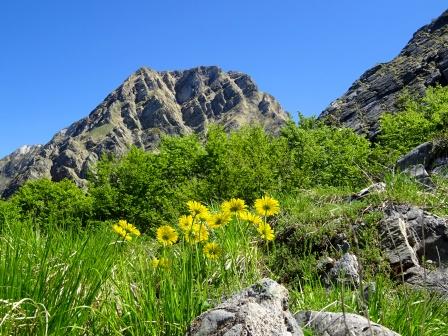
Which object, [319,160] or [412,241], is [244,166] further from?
[412,241]

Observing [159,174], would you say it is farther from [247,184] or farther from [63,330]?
[63,330]

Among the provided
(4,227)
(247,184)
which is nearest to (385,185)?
(4,227)

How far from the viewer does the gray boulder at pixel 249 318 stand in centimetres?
238

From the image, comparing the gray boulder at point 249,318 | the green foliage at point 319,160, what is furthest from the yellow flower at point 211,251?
the green foliage at point 319,160

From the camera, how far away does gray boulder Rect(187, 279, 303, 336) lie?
2.38m

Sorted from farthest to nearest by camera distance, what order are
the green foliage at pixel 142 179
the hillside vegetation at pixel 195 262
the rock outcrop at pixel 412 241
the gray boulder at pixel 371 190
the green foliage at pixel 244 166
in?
the green foliage at pixel 142 179 → the green foliage at pixel 244 166 → the gray boulder at pixel 371 190 → the rock outcrop at pixel 412 241 → the hillside vegetation at pixel 195 262

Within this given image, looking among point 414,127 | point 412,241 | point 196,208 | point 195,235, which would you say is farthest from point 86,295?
point 414,127

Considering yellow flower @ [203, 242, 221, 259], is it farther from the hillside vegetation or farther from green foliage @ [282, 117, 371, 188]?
green foliage @ [282, 117, 371, 188]

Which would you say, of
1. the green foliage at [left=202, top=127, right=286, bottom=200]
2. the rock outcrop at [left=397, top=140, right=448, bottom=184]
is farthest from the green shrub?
the rock outcrop at [left=397, top=140, right=448, bottom=184]

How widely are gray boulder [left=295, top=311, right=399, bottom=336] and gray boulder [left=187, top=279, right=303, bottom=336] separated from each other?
396 millimetres

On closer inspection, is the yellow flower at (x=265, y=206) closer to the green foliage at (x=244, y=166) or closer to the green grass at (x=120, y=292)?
the green grass at (x=120, y=292)

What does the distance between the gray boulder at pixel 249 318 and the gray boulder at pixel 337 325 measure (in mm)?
396

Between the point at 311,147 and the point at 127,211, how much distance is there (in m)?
11.6

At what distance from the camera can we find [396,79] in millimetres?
90625
